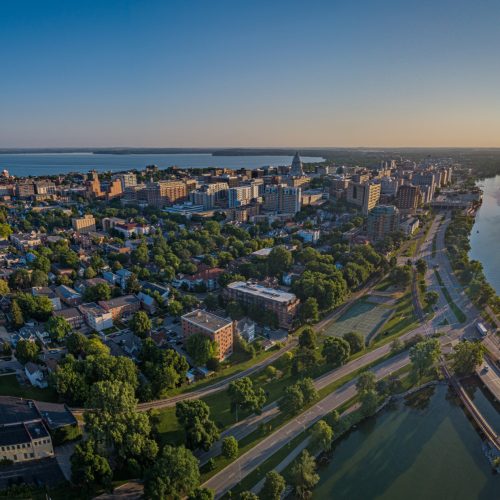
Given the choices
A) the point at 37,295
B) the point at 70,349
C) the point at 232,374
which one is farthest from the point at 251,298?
the point at 37,295

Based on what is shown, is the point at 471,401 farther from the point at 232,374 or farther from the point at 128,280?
the point at 128,280

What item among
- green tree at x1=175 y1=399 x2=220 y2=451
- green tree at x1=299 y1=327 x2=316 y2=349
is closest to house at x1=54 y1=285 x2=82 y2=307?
green tree at x1=175 y1=399 x2=220 y2=451

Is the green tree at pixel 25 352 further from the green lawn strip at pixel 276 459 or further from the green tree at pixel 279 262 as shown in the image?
the green tree at pixel 279 262

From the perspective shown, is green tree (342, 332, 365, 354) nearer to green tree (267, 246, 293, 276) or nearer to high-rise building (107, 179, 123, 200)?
green tree (267, 246, 293, 276)

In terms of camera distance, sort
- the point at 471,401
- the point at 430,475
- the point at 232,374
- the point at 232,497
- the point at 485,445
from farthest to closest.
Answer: the point at 232,374
the point at 471,401
the point at 485,445
the point at 430,475
the point at 232,497

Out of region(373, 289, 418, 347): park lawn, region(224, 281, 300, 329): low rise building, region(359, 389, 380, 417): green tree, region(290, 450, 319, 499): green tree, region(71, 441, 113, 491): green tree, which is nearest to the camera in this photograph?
region(71, 441, 113, 491): green tree

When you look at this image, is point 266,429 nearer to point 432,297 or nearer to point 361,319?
point 361,319

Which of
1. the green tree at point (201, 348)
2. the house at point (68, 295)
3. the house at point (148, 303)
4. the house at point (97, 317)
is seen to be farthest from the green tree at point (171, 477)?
the house at point (68, 295)
